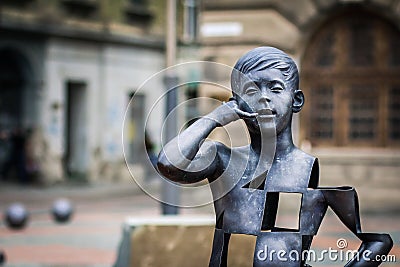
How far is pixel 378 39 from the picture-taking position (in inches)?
538

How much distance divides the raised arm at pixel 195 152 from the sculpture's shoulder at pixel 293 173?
0.73 feet

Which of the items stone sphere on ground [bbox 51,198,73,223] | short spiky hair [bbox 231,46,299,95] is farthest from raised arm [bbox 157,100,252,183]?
stone sphere on ground [bbox 51,198,73,223]

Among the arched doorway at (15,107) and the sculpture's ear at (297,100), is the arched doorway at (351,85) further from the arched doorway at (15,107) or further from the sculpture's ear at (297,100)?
the arched doorway at (15,107)

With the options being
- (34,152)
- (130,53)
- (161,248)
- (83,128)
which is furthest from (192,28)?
(161,248)

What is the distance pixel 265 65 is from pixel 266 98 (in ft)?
0.42

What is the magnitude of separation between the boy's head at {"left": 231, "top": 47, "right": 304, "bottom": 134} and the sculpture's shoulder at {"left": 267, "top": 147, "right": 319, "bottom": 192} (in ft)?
0.40

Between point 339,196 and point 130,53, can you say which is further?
point 130,53

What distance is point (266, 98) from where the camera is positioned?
3.33 metres

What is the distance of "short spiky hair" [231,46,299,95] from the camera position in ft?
11.0

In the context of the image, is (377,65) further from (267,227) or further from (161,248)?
(267,227)

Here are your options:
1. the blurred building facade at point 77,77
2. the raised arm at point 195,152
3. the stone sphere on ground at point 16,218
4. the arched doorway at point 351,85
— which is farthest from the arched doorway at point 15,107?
the raised arm at point 195,152

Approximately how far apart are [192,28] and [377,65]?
48.5 feet

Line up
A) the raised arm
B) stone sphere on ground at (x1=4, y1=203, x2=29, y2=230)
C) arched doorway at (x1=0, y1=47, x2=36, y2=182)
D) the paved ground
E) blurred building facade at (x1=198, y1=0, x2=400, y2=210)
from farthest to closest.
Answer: arched doorway at (x1=0, y1=47, x2=36, y2=182), blurred building facade at (x1=198, y1=0, x2=400, y2=210), stone sphere on ground at (x1=4, y1=203, x2=29, y2=230), the paved ground, the raised arm

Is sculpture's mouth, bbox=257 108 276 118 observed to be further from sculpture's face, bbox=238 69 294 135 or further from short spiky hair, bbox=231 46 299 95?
short spiky hair, bbox=231 46 299 95
